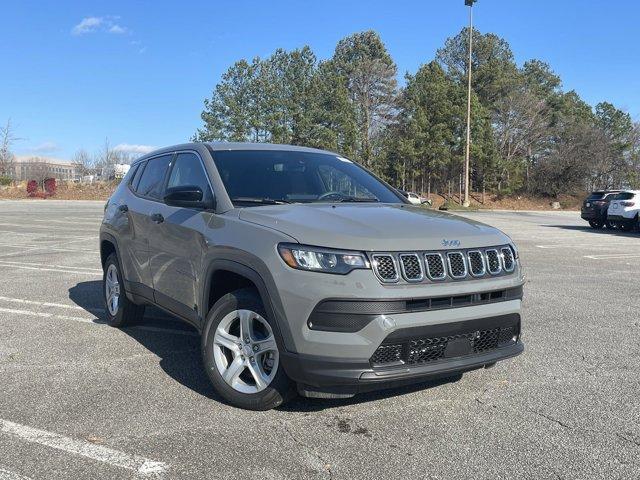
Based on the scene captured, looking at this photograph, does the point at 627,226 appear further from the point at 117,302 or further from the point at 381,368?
the point at 381,368

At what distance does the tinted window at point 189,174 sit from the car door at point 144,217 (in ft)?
0.73

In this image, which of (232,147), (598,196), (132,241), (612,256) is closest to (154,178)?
(132,241)

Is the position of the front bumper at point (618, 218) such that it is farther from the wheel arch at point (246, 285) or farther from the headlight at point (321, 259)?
the headlight at point (321, 259)

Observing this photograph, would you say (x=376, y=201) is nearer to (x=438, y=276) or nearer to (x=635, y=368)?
(x=438, y=276)

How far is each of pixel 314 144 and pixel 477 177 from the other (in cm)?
1739

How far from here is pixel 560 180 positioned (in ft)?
182

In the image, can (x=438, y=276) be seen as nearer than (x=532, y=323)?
Yes

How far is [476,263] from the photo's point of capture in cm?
354

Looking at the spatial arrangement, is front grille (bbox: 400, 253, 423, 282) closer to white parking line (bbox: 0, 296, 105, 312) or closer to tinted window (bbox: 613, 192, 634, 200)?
white parking line (bbox: 0, 296, 105, 312)

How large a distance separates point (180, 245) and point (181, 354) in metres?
1.10

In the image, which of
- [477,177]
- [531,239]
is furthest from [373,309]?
[477,177]

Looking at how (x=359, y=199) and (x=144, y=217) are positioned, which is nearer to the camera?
(x=359, y=199)

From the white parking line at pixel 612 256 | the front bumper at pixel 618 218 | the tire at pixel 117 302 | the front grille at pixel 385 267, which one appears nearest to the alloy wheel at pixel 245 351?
the front grille at pixel 385 267

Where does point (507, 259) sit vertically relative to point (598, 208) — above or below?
above
